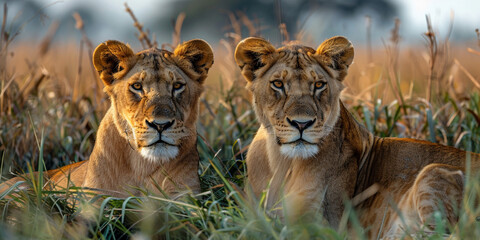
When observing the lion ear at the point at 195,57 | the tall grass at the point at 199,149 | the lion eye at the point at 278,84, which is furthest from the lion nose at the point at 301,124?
the lion ear at the point at 195,57

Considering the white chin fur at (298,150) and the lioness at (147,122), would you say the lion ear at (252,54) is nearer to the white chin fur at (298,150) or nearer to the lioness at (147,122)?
the lioness at (147,122)

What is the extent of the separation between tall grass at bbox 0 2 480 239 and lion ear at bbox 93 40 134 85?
0.62m

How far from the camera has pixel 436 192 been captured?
370 cm

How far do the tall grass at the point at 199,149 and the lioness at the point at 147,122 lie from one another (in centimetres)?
20

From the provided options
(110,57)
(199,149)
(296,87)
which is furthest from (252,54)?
(199,149)

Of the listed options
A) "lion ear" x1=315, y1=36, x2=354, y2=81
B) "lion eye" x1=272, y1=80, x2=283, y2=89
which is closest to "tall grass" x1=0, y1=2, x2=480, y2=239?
"lion eye" x1=272, y1=80, x2=283, y2=89

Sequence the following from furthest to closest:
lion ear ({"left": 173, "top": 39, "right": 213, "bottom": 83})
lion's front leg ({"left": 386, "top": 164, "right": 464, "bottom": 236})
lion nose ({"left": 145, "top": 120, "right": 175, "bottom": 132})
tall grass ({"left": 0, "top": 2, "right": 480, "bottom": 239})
→ lion ear ({"left": 173, "top": 39, "right": 213, "bottom": 83})
lion nose ({"left": 145, "top": 120, "right": 175, "bottom": 132})
lion's front leg ({"left": 386, "top": 164, "right": 464, "bottom": 236})
tall grass ({"left": 0, "top": 2, "right": 480, "bottom": 239})

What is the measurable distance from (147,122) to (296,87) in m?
0.89

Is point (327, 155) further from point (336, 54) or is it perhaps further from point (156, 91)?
point (156, 91)

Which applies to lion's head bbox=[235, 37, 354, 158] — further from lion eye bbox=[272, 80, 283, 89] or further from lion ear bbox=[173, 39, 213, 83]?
lion ear bbox=[173, 39, 213, 83]

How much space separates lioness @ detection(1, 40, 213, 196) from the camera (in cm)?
390

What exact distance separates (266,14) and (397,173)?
2601 centimetres

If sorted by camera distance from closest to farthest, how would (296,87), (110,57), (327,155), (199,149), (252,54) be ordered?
(296,87) < (327,155) < (252,54) < (110,57) < (199,149)

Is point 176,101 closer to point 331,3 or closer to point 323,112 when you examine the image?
point 323,112
